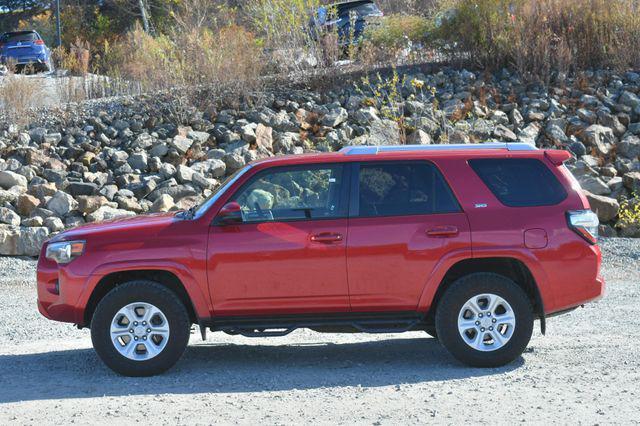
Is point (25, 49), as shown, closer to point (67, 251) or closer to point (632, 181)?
point (632, 181)

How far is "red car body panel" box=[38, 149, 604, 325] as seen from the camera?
7734 mm

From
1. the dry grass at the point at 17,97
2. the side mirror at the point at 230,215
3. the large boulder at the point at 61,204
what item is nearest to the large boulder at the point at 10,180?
the large boulder at the point at 61,204

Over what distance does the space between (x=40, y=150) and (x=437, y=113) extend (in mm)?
7068

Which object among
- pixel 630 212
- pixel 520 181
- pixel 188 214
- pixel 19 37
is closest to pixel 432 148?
pixel 520 181

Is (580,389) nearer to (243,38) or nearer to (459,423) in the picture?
(459,423)

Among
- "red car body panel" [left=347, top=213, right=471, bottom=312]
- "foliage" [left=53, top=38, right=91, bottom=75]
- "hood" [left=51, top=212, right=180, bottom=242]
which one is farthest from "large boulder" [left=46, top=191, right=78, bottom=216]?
"red car body panel" [left=347, top=213, right=471, bottom=312]

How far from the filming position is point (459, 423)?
20.5 ft

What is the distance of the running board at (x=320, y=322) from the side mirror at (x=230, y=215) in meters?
0.75

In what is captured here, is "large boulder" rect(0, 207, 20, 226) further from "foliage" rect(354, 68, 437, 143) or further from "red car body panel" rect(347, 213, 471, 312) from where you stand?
"red car body panel" rect(347, 213, 471, 312)

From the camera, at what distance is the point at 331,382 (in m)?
7.44

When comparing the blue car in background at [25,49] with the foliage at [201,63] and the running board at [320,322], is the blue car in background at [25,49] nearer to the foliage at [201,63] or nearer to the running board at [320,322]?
the foliage at [201,63]

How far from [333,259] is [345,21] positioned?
21060 millimetres

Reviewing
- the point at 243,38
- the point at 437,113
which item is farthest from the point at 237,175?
the point at 243,38

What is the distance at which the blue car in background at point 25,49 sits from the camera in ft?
102
